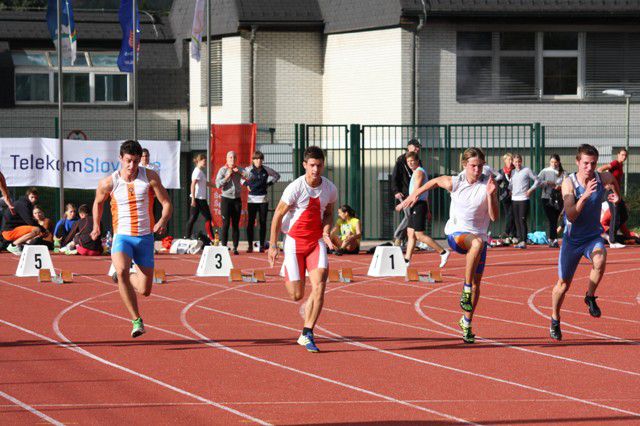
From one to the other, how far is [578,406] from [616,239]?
16.8m

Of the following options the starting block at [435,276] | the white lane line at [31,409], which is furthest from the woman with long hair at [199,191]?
the white lane line at [31,409]

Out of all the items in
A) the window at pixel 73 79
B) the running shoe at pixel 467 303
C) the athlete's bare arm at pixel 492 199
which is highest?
the window at pixel 73 79

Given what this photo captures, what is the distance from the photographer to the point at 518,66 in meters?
31.4

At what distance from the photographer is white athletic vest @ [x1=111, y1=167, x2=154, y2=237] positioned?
11961mm

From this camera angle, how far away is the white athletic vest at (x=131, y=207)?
39.2 feet

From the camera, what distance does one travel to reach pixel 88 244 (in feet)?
75.8

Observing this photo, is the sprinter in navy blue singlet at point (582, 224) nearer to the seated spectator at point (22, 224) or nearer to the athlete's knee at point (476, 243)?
the athlete's knee at point (476, 243)

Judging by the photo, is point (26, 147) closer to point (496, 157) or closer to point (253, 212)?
point (253, 212)

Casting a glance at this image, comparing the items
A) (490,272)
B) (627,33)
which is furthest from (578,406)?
(627,33)

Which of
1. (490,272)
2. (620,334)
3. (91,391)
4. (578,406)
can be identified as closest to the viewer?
(578,406)

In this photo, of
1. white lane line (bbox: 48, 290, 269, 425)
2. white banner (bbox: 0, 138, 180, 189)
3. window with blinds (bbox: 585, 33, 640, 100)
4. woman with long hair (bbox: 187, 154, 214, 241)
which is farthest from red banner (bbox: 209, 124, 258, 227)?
white lane line (bbox: 48, 290, 269, 425)

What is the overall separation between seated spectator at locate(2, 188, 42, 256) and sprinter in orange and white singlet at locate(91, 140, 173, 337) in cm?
1197

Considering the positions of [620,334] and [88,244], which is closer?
[620,334]

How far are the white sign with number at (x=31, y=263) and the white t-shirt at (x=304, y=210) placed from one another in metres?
8.08
